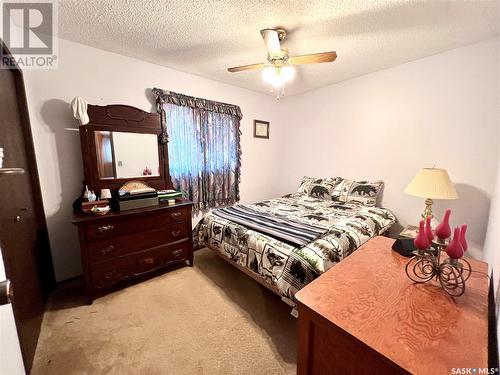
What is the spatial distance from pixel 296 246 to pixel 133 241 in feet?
5.02

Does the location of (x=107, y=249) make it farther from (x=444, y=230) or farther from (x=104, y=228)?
(x=444, y=230)

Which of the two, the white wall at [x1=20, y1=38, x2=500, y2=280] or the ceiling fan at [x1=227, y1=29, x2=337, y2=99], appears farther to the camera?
the white wall at [x1=20, y1=38, x2=500, y2=280]

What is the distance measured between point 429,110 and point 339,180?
128 centimetres

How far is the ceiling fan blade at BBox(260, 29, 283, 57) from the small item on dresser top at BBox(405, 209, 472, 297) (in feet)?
5.03

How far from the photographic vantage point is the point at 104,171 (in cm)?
217

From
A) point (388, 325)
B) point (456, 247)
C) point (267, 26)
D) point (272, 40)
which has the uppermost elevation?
point (267, 26)

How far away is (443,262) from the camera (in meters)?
0.95

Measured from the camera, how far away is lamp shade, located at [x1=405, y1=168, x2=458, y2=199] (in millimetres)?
1915

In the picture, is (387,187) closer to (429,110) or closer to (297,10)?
(429,110)

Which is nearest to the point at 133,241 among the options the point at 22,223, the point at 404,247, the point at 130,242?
the point at 130,242

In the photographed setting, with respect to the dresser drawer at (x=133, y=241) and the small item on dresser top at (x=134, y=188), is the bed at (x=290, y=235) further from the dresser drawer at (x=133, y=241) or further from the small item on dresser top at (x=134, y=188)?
the small item on dresser top at (x=134, y=188)

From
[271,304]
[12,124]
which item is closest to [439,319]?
[271,304]

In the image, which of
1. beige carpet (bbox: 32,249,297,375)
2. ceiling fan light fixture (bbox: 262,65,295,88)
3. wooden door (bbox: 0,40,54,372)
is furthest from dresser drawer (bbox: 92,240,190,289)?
ceiling fan light fixture (bbox: 262,65,295,88)

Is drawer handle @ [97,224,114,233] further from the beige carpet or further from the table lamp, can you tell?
the table lamp
